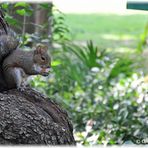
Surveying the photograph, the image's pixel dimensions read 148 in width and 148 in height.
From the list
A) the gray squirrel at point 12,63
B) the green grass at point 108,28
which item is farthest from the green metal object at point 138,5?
the green grass at point 108,28

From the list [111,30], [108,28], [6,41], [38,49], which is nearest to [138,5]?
[38,49]

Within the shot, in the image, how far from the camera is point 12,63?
2977 millimetres

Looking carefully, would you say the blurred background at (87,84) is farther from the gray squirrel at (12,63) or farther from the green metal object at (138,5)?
the gray squirrel at (12,63)

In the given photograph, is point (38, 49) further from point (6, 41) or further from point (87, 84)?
point (87, 84)

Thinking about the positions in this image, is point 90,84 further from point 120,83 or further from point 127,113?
point 127,113

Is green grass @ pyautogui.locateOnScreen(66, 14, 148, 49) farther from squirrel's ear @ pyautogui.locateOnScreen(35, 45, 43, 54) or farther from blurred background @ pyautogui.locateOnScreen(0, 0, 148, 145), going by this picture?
squirrel's ear @ pyautogui.locateOnScreen(35, 45, 43, 54)

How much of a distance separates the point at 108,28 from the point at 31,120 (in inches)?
363

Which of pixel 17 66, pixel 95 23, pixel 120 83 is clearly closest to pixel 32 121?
pixel 17 66

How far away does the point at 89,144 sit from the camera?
A: 4.32 m

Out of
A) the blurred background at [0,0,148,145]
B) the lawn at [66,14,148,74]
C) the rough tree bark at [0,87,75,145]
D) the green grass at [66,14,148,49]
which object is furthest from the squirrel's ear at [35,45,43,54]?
the green grass at [66,14,148,49]

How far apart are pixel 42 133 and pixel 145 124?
2.09 m

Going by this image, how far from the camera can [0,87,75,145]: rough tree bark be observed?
2.63m

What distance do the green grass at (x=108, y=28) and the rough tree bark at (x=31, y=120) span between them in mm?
6448

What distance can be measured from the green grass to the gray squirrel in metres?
6.34
